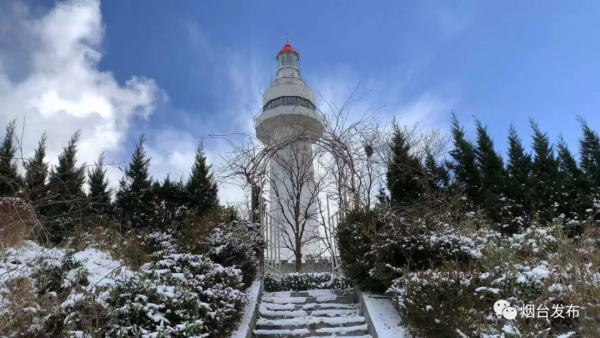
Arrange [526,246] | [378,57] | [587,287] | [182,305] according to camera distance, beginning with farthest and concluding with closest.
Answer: [378,57], [526,246], [182,305], [587,287]

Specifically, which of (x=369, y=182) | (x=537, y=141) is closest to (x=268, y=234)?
(x=369, y=182)

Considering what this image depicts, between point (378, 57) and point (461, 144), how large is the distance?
585cm

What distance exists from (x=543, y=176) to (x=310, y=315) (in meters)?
9.75

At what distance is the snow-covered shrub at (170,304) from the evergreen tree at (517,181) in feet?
24.6

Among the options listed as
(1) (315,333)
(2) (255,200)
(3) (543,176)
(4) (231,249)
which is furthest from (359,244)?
(3) (543,176)

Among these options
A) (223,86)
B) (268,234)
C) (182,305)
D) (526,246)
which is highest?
(223,86)

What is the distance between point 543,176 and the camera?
36.4 feet

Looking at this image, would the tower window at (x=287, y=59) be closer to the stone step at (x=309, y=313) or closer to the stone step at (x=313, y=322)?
the stone step at (x=309, y=313)

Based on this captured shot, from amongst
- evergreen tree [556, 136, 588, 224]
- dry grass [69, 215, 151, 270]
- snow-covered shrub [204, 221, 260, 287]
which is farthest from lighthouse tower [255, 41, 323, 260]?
evergreen tree [556, 136, 588, 224]

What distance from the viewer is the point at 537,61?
5.28 m

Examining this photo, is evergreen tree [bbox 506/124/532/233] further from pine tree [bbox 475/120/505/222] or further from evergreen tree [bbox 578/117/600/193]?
evergreen tree [bbox 578/117/600/193]

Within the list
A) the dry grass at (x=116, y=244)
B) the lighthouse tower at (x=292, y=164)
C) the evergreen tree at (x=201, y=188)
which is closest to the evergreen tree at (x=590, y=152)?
the lighthouse tower at (x=292, y=164)

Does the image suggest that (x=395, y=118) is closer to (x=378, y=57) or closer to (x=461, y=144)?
(x=461, y=144)

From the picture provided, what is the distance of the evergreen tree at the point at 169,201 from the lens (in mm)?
10255
